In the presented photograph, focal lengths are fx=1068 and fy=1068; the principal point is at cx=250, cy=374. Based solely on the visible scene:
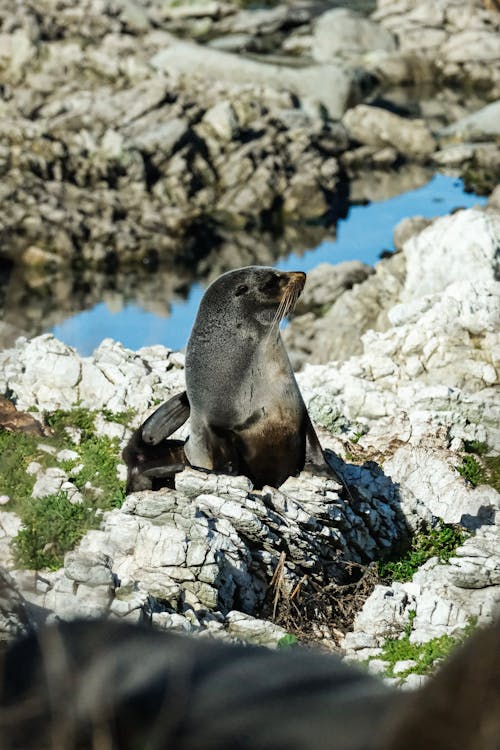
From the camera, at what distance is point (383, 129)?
101ft

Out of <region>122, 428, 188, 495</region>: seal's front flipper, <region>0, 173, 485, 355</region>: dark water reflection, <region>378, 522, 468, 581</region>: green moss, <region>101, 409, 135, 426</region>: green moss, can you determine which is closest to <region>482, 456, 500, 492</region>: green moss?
<region>378, 522, 468, 581</region>: green moss

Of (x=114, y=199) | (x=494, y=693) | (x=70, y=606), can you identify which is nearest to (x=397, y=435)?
(x=70, y=606)

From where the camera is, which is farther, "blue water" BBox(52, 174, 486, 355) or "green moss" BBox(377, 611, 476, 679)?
"blue water" BBox(52, 174, 486, 355)

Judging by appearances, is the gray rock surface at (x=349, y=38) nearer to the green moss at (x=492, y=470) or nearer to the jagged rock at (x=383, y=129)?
the jagged rock at (x=383, y=129)

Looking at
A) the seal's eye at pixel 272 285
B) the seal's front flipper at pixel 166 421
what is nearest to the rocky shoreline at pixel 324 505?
the seal's front flipper at pixel 166 421

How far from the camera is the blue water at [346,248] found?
61.4 ft

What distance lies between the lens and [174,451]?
8953 millimetres

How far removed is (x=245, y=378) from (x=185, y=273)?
16005 mm

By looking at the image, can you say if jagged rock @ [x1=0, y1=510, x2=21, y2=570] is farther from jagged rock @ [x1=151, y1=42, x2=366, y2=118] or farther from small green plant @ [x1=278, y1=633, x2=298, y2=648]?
jagged rock @ [x1=151, y1=42, x2=366, y2=118]

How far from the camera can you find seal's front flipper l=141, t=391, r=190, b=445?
886cm

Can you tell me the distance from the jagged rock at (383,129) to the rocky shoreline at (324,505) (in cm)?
1814

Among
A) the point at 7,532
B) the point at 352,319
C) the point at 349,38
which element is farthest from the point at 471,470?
the point at 349,38

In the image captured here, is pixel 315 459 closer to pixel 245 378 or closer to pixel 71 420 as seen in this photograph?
pixel 245 378

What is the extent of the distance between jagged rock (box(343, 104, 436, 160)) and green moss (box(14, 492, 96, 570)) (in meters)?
23.7
